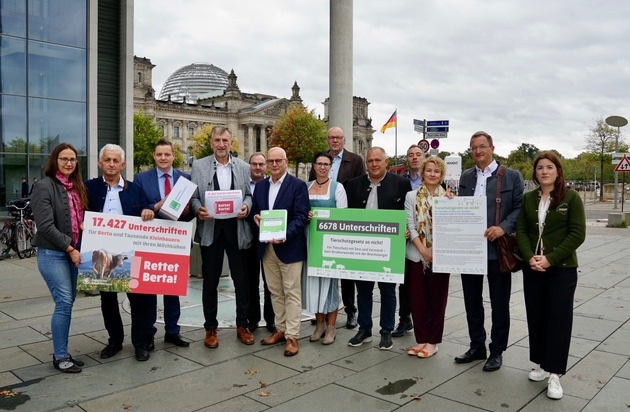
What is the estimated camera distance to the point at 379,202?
649 centimetres

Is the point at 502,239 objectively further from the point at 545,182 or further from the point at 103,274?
the point at 103,274

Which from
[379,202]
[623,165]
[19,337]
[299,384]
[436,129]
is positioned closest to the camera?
[299,384]

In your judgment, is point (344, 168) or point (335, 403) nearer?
point (335, 403)

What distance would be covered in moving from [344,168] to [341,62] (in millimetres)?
10308

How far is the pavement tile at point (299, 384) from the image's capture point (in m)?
Result: 4.94

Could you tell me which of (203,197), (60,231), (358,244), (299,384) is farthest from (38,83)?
(299,384)

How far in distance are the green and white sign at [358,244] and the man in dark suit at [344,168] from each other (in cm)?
92

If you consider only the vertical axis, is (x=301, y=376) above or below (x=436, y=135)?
below

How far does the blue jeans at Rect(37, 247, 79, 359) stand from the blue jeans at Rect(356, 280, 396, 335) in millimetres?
3285

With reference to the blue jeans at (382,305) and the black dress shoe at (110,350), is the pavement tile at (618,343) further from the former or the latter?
the black dress shoe at (110,350)

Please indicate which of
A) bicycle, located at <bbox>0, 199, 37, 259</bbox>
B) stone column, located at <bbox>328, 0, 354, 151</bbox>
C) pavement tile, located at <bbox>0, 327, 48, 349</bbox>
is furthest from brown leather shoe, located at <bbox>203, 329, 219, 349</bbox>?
stone column, located at <bbox>328, 0, 354, 151</bbox>

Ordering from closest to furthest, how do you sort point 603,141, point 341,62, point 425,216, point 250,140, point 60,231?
point 60,231
point 425,216
point 341,62
point 603,141
point 250,140

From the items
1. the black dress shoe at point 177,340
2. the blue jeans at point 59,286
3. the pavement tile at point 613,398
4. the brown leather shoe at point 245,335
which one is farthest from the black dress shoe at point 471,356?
the blue jeans at point 59,286

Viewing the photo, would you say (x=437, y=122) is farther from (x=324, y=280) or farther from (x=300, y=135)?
(x=300, y=135)
